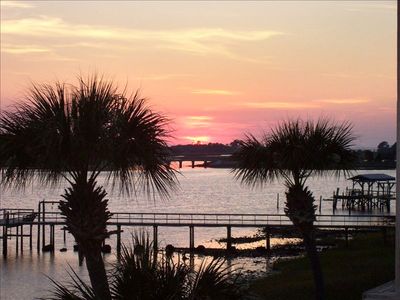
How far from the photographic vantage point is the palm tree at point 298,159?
69.1 feet

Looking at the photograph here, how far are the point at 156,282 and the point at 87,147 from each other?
3225 mm

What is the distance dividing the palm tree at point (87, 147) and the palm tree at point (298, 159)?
956cm

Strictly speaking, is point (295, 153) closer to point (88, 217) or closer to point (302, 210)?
point (302, 210)

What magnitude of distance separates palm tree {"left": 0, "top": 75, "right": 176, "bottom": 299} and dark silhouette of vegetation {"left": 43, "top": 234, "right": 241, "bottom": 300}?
2099 mm

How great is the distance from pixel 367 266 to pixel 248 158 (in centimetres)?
1025

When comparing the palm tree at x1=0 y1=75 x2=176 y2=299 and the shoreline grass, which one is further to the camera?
the shoreline grass

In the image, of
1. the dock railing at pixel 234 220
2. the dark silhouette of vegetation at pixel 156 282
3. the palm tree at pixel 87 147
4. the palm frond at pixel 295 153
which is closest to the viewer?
the dark silhouette of vegetation at pixel 156 282

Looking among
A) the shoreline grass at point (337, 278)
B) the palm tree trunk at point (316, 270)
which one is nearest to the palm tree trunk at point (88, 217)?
the shoreline grass at point (337, 278)

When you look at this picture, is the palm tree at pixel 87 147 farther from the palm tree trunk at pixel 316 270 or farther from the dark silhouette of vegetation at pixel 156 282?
the palm tree trunk at pixel 316 270

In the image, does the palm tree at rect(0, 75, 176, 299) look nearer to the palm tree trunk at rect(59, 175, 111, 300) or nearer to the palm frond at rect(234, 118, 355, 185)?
the palm tree trunk at rect(59, 175, 111, 300)

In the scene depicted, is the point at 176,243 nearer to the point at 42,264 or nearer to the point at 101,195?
the point at 42,264

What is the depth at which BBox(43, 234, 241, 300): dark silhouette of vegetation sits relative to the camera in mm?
8758

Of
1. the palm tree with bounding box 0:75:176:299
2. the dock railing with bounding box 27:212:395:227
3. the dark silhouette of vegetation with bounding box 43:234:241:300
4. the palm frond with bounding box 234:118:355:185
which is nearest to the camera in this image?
the dark silhouette of vegetation with bounding box 43:234:241:300

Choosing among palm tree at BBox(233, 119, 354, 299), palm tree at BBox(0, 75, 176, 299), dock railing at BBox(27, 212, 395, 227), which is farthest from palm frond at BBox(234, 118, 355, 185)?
dock railing at BBox(27, 212, 395, 227)
